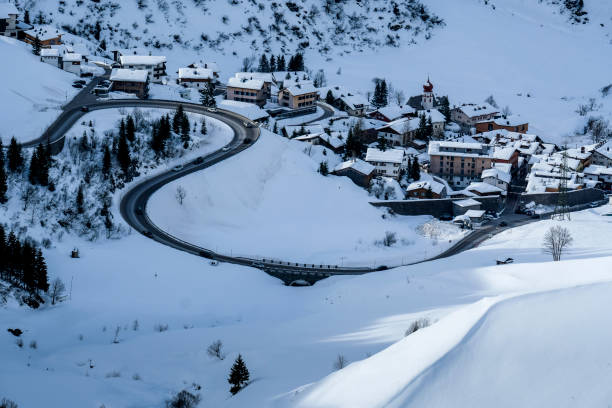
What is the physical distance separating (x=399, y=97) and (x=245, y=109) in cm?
4449

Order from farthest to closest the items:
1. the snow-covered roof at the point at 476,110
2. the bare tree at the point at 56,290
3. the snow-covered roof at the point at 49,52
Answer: the snow-covered roof at the point at 476,110, the snow-covered roof at the point at 49,52, the bare tree at the point at 56,290

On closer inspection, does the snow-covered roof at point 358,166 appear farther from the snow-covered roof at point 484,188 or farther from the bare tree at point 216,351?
the bare tree at point 216,351

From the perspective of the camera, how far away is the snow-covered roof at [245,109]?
93106 mm

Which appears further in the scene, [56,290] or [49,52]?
[49,52]

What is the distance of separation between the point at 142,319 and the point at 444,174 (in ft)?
185

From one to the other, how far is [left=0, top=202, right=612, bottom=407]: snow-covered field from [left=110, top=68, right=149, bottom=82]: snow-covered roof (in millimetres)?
45866

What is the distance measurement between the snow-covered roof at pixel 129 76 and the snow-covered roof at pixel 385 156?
3510cm

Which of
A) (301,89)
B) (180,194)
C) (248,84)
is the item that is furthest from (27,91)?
(301,89)

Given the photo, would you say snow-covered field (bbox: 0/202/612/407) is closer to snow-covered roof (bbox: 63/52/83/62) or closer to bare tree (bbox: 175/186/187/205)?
bare tree (bbox: 175/186/187/205)

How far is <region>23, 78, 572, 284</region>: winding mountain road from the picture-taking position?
53.2m

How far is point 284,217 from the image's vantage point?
65.0 m

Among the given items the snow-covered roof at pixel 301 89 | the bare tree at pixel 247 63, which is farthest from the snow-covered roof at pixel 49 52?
the bare tree at pixel 247 63

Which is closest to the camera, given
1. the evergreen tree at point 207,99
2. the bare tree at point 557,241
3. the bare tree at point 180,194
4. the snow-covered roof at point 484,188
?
the bare tree at point 557,241

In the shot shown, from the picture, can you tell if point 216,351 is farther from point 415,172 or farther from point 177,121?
point 415,172
